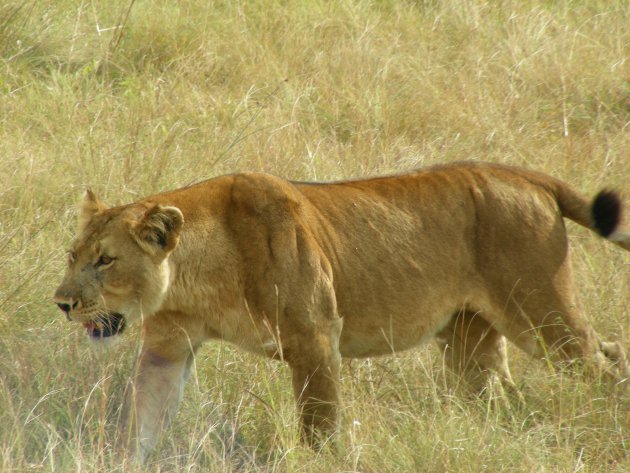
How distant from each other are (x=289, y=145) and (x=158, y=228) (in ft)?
8.09

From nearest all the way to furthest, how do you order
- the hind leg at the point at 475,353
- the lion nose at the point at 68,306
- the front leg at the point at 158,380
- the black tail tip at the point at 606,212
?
the lion nose at the point at 68,306 → the front leg at the point at 158,380 → the black tail tip at the point at 606,212 → the hind leg at the point at 475,353

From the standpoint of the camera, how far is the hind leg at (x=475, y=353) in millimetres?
4441

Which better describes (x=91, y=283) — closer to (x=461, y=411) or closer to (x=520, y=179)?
(x=461, y=411)

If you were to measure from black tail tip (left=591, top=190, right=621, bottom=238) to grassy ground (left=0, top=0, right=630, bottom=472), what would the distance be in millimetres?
544

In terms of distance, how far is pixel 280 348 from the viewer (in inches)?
145

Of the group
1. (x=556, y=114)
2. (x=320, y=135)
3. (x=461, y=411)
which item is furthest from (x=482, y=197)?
(x=556, y=114)

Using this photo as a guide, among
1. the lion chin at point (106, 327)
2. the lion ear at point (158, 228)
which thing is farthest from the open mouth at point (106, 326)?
the lion ear at point (158, 228)

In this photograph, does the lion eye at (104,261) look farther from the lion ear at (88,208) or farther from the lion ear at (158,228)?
the lion ear at (88,208)

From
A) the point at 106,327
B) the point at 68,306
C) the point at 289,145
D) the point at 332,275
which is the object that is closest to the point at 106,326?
the point at 106,327

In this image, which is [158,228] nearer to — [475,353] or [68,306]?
[68,306]

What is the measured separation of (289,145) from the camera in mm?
6133

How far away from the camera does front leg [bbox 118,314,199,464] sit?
383cm

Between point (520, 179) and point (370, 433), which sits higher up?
point (520, 179)

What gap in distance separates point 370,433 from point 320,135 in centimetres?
296
